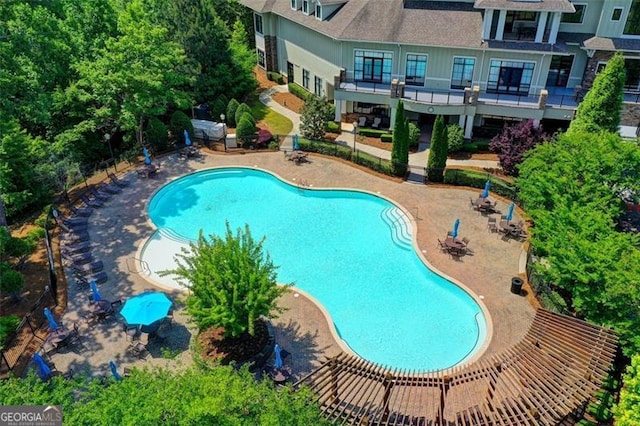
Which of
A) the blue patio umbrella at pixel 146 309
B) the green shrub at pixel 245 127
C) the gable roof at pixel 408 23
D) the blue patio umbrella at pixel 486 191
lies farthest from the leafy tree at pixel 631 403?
the green shrub at pixel 245 127

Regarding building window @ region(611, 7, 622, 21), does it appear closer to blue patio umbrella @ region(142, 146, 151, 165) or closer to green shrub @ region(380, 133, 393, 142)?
green shrub @ region(380, 133, 393, 142)

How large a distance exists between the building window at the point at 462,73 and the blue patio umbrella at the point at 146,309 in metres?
27.5

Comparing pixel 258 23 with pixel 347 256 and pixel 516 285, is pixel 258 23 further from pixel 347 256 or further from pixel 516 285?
pixel 516 285

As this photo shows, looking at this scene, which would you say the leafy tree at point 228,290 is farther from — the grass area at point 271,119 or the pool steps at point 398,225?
the grass area at point 271,119

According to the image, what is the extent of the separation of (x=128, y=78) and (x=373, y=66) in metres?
18.7

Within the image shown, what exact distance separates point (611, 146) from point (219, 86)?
29.8 meters

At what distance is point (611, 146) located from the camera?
22891 millimetres

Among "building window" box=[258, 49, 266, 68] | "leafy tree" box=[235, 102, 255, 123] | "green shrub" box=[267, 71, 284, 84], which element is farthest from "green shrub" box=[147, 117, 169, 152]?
"building window" box=[258, 49, 266, 68]

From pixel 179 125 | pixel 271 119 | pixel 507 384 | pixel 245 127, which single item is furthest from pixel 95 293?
pixel 271 119

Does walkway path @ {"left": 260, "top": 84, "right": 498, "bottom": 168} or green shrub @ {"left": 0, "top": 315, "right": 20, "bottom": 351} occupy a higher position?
walkway path @ {"left": 260, "top": 84, "right": 498, "bottom": 168}

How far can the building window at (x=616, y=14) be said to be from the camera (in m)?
31.7

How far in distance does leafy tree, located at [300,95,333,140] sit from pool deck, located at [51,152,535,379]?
2.09 m

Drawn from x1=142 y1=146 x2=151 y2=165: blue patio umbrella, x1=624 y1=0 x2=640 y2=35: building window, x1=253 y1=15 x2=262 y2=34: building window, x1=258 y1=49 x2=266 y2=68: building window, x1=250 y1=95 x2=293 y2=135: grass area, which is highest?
x1=624 y1=0 x2=640 y2=35: building window

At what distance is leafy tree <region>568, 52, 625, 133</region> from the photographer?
27203 mm
